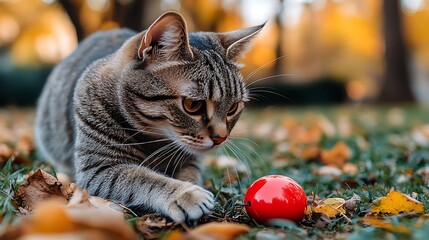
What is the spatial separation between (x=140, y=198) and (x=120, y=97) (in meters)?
0.55

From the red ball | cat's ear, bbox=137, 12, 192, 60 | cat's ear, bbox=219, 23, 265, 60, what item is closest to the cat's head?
cat's ear, bbox=137, 12, 192, 60

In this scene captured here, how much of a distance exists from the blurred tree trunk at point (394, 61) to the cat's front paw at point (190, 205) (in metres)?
11.5

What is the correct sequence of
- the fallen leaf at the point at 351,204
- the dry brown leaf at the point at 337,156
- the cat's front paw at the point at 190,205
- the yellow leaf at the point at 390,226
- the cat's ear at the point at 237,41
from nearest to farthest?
the yellow leaf at the point at 390,226 → the cat's front paw at the point at 190,205 → the fallen leaf at the point at 351,204 → the cat's ear at the point at 237,41 → the dry brown leaf at the point at 337,156

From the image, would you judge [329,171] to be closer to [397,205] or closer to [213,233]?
[397,205]

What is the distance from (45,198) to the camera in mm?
1982

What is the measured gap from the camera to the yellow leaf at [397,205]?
78.1 inches

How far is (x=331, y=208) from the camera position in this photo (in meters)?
2.03

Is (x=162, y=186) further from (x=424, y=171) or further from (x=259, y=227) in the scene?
(x=424, y=171)

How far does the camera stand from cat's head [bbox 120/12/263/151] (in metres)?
2.29

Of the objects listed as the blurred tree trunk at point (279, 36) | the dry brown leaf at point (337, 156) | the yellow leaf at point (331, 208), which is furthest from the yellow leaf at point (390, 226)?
the blurred tree trunk at point (279, 36)

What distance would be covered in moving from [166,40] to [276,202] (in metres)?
0.90

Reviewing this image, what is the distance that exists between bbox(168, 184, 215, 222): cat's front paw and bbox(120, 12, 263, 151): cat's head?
418 millimetres

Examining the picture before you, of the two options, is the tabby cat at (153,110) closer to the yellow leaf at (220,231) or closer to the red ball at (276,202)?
the red ball at (276,202)

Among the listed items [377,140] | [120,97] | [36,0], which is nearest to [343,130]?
[377,140]
